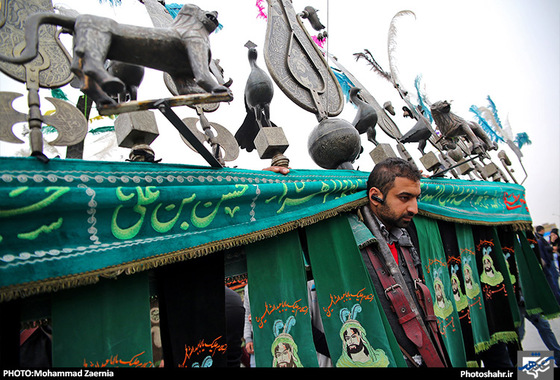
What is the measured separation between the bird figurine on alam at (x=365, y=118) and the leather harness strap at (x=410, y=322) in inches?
69.1

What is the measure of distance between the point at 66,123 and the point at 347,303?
1.70m

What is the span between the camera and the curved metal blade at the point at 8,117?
1317 mm

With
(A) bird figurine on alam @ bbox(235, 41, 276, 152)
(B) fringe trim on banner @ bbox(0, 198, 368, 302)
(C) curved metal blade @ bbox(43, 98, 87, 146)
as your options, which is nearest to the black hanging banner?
(B) fringe trim on banner @ bbox(0, 198, 368, 302)

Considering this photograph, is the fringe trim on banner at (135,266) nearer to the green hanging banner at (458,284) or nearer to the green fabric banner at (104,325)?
the green fabric banner at (104,325)

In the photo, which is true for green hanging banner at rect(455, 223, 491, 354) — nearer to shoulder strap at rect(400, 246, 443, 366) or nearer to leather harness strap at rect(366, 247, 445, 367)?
shoulder strap at rect(400, 246, 443, 366)

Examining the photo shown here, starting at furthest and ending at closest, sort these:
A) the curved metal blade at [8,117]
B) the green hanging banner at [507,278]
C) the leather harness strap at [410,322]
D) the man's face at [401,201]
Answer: the green hanging banner at [507,278]
the man's face at [401,201]
the leather harness strap at [410,322]
the curved metal blade at [8,117]

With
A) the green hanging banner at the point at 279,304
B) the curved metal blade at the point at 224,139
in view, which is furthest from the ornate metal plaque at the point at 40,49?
the green hanging banner at the point at 279,304

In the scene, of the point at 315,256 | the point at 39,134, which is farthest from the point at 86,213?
the point at 315,256

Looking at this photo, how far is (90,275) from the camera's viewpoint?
3.43 feet

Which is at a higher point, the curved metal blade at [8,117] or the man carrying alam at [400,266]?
the curved metal blade at [8,117]

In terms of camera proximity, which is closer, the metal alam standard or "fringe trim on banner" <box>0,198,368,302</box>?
"fringe trim on banner" <box>0,198,368,302</box>

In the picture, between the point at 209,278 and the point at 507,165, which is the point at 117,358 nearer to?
the point at 209,278

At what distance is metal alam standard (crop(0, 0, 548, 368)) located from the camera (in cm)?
107

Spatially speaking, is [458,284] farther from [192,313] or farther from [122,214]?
[122,214]
